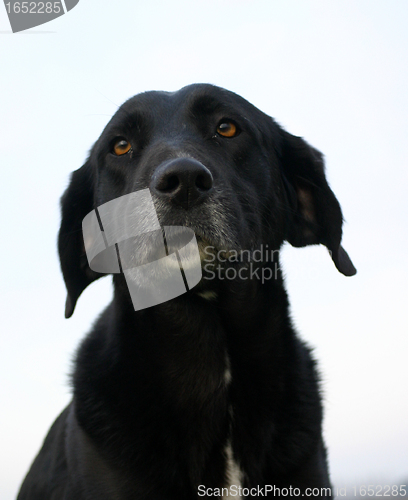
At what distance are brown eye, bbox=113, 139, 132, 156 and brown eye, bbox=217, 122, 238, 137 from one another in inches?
22.4

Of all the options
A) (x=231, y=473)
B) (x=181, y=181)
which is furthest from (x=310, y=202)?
(x=231, y=473)

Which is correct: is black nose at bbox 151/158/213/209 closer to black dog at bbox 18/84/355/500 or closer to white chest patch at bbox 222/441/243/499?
black dog at bbox 18/84/355/500

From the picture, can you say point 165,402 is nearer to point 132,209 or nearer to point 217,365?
point 217,365

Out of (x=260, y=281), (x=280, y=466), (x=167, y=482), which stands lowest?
(x=280, y=466)

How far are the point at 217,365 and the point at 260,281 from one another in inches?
21.9

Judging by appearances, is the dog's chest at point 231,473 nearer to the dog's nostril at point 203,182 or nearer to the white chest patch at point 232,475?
the white chest patch at point 232,475

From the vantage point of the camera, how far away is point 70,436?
303 cm

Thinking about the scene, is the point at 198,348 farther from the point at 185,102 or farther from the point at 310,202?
the point at 185,102

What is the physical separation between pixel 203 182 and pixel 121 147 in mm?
938

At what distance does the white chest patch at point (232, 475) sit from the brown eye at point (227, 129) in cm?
184

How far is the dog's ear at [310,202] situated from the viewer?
3.27m

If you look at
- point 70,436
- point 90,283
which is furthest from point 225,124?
point 70,436

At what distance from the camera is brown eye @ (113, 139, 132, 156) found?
308cm

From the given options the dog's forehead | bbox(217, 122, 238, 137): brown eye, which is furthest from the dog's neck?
the dog's forehead
